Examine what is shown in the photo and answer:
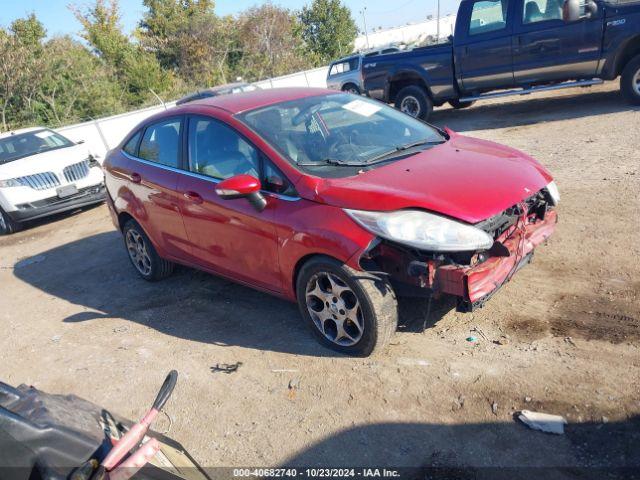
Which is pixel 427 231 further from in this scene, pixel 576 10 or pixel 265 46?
pixel 265 46

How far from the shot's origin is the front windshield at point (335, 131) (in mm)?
4102

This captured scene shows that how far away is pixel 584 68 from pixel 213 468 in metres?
9.08

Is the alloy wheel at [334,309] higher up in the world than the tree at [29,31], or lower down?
lower down

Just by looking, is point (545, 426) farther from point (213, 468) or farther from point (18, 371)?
point (18, 371)

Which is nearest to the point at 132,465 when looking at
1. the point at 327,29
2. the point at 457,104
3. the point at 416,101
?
the point at 416,101

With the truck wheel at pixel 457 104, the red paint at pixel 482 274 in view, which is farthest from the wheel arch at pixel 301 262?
the truck wheel at pixel 457 104

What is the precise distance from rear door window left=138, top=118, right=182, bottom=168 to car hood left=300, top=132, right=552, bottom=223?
169 cm

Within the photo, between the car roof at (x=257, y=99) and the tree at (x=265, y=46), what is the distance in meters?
32.2

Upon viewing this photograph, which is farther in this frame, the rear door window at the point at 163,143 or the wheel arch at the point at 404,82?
the wheel arch at the point at 404,82

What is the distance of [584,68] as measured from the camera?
9.43 meters

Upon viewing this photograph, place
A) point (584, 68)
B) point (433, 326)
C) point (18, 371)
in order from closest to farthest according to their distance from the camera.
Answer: point (433, 326) < point (18, 371) < point (584, 68)

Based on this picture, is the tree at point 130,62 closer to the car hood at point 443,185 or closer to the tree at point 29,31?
the tree at point 29,31

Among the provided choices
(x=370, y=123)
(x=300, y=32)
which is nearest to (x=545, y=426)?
(x=370, y=123)

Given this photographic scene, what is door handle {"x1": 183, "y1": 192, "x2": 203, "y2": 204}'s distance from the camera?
452cm
